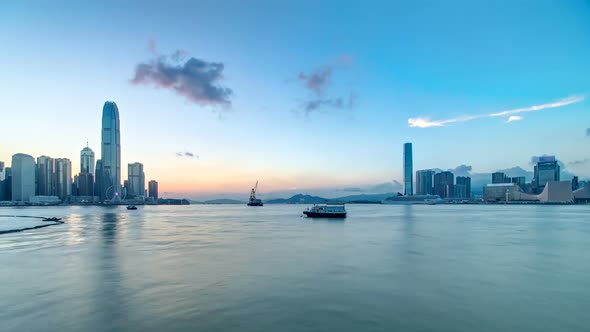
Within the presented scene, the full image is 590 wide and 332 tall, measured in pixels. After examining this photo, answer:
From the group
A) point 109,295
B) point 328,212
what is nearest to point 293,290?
point 109,295

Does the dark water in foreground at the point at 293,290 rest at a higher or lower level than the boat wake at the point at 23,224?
higher

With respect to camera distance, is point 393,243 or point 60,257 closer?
point 60,257

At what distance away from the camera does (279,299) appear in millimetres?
18344

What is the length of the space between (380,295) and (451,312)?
4.14 m

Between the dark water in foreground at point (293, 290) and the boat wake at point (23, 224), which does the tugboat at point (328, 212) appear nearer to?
the dark water in foreground at point (293, 290)

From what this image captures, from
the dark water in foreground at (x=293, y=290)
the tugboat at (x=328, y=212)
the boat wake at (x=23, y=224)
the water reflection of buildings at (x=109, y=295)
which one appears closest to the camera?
the dark water in foreground at (x=293, y=290)

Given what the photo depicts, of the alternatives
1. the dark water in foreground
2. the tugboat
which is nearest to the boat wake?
the dark water in foreground

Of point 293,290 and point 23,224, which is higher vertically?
point 293,290

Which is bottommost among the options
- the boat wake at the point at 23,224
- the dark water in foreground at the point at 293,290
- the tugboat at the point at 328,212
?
the tugboat at the point at 328,212

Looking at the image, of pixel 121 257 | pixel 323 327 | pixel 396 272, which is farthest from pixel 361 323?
pixel 121 257

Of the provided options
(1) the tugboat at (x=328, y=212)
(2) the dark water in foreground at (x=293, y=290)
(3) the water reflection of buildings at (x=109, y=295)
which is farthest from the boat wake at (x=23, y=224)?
(1) the tugboat at (x=328, y=212)

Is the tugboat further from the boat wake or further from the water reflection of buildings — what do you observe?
the water reflection of buildings

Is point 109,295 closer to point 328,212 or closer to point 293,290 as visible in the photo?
point 293,290

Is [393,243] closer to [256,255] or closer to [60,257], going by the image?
[256,255]
